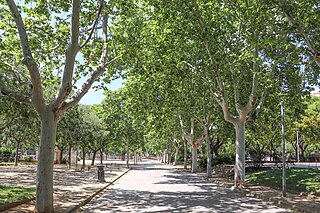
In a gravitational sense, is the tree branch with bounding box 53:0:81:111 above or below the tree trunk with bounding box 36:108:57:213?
above

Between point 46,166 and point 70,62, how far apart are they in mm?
3255

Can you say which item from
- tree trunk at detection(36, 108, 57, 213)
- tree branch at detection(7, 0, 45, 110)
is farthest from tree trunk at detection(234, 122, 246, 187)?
tree branch at detection(7, 0, 45, 110)

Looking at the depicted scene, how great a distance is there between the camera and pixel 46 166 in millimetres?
9812

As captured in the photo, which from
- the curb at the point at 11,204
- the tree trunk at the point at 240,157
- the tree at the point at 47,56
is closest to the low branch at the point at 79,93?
the tree at the point at 47,56

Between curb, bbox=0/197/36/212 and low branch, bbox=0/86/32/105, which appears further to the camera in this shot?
low branch, bbox=0/86/32/105

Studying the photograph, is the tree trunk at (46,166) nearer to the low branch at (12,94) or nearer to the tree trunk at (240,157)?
the low branch at (12,94)

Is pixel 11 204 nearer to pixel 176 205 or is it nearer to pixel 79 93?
pixel 79 93

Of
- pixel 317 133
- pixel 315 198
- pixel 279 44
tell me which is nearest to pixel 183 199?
pixel 315 198

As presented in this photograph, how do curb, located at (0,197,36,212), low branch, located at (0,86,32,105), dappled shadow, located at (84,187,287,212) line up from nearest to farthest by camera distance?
1. curb, located at (0,197,36,212)
2. low branch, located at (0,86,32,105)
3. dappled shadow, located at (84,187,287,212)

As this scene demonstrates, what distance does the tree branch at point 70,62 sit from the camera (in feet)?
33.6

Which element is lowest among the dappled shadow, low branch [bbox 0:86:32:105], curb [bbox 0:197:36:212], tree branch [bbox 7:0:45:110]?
the dappled shadow

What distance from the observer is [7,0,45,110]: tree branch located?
9492mm

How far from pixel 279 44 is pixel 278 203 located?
232 inches

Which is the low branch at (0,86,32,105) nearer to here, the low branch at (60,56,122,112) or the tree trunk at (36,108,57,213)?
the tree trunk at (36,108,57,213)
